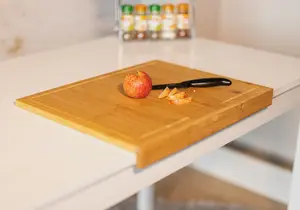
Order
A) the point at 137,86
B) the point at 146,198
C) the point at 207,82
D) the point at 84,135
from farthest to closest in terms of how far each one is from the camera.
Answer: the point at 146,198
the point at 207,82
the point at 137,86
the point at 84,135

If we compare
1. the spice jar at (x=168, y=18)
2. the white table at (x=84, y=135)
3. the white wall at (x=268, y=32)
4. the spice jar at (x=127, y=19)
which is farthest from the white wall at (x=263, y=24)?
the spice jar at (x=127, y=19)

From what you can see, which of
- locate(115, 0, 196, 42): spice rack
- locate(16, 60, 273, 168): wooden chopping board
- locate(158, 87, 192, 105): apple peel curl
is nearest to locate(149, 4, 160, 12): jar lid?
locate(115, 0, 196, 42): spice rack

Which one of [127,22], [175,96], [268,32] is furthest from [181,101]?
[268,32]

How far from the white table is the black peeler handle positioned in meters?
0.10

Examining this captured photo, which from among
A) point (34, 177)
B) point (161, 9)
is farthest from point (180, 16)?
point (34, 177)

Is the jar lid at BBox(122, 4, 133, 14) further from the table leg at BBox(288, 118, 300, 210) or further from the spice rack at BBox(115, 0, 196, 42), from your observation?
the table leg at BBox(288, 118, 300, 210)

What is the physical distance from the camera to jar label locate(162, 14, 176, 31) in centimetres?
146

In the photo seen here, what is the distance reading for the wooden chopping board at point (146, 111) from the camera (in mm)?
837

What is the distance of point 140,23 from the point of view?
1.45m

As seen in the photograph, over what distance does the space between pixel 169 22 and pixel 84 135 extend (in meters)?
0.69

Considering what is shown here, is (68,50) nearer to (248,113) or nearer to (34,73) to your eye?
(34,73)

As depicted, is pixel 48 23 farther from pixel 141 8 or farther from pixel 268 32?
pixel 268 32

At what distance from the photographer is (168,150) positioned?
0.85 metres

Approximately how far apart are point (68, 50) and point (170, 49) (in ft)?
0.93
